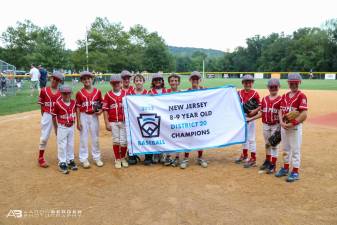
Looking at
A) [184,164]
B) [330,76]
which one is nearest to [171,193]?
[184,164]

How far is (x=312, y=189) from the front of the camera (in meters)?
5.09

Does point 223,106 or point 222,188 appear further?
point 223,106

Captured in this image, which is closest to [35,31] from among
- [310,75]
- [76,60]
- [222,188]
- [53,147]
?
[76,60]

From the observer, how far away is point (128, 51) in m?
71.7

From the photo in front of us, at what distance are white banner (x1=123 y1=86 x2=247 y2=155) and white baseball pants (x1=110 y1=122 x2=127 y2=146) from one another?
167 millimetres

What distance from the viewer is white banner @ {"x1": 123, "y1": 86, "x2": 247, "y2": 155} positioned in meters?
6.34

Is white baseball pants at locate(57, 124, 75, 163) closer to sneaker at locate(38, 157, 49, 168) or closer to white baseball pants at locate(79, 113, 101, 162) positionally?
white baseball pants at locate(79, 113, 101, 162)

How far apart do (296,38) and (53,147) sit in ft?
292

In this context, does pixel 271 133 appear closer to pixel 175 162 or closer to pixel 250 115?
pixel 250 115

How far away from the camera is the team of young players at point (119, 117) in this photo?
18.2 ft

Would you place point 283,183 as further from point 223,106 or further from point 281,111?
point 223,106

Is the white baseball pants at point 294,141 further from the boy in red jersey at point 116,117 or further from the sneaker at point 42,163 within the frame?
the sneaker at point 42,163

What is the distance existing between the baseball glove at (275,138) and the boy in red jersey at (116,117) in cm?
270

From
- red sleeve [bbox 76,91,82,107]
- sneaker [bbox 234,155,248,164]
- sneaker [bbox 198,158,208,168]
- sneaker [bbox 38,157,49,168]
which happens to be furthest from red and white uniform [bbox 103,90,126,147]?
sneaker [bbox 234,155,248,164]
